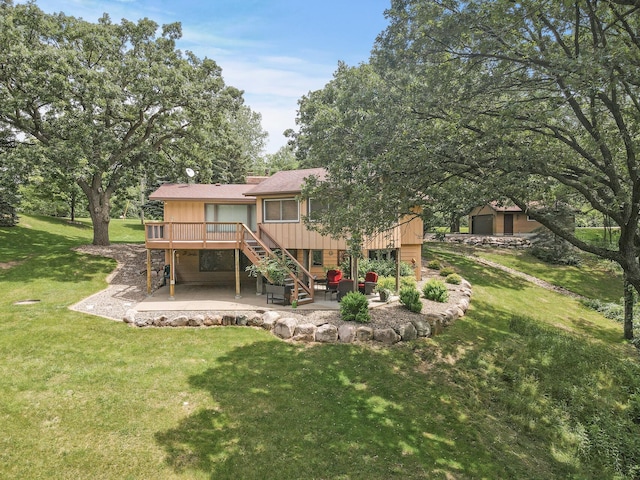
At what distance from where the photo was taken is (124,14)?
19.3m

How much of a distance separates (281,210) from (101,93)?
36.1 ft

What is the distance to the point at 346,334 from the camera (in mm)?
10961

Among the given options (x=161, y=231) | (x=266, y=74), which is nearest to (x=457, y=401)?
(x=161, y=231)

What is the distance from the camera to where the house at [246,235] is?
14.9 m

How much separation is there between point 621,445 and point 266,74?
21016 millimetres

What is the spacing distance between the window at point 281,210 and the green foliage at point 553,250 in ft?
69.7

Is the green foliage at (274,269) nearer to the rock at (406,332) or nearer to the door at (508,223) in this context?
the rock at (406,332)

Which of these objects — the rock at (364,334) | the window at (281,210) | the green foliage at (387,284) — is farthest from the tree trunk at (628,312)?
the window at (281,210)

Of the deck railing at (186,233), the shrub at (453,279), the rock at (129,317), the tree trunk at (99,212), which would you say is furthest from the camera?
the tree trunk at (99,212)

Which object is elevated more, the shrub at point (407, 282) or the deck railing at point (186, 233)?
the deck railing at point (186, 233)

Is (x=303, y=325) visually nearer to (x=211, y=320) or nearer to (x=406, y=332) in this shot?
(x=211, y=320)

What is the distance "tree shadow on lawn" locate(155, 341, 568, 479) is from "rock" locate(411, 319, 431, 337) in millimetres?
1791

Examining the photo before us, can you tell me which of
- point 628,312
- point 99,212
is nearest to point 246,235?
point 99,212

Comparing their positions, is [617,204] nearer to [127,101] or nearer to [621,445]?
[621,445]
